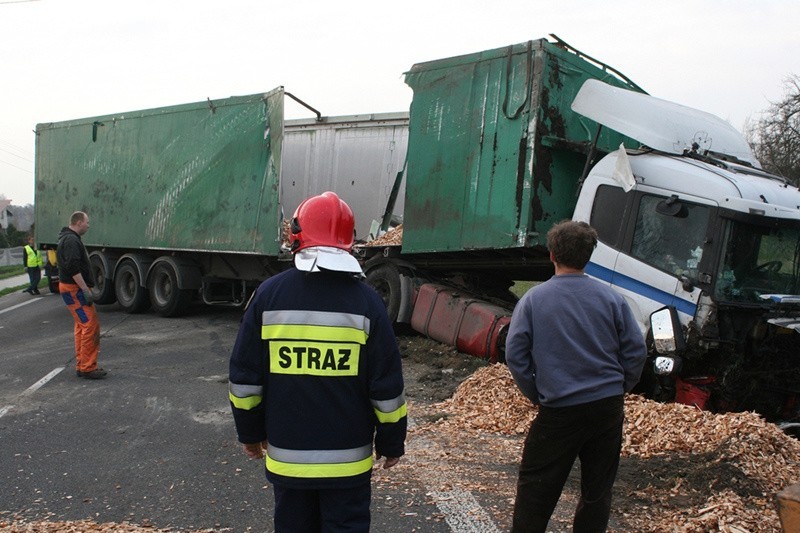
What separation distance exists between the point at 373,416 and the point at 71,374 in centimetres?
636

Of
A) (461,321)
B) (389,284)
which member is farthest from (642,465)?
(389,284)

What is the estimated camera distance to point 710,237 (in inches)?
235

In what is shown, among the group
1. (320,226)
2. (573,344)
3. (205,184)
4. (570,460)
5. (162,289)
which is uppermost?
(205,184)

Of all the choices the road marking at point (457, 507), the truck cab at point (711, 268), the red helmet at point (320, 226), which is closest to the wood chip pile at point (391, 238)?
the truck cab at point (711, 268)

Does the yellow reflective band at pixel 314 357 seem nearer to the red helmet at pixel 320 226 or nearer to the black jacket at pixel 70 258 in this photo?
the red helmet at pixel 320 226

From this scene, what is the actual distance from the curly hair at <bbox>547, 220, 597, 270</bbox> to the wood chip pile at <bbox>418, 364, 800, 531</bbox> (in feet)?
5.66

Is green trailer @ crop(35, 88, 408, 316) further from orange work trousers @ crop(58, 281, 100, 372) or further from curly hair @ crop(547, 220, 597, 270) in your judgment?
curly hair @ crop(547, 220, 597, 270)

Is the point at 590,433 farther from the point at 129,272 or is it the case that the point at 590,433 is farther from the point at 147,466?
the point at 129,272

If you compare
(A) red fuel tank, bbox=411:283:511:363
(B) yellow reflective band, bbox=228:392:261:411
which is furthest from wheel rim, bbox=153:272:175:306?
(B) yellow reflective band, bbox=228:392:261:411

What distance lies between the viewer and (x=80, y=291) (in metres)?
7.59

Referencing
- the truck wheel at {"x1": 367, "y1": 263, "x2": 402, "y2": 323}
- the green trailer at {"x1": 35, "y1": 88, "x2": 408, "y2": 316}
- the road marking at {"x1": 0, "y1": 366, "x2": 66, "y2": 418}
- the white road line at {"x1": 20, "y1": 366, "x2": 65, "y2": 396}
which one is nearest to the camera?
the road marking at {"x1": 0, "y1": 366, "x2": 66, "y2": 418}

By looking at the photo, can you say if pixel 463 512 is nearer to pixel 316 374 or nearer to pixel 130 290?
pixel 316 374

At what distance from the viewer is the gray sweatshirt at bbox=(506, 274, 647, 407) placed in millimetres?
3029

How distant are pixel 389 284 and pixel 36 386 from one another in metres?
4.43
